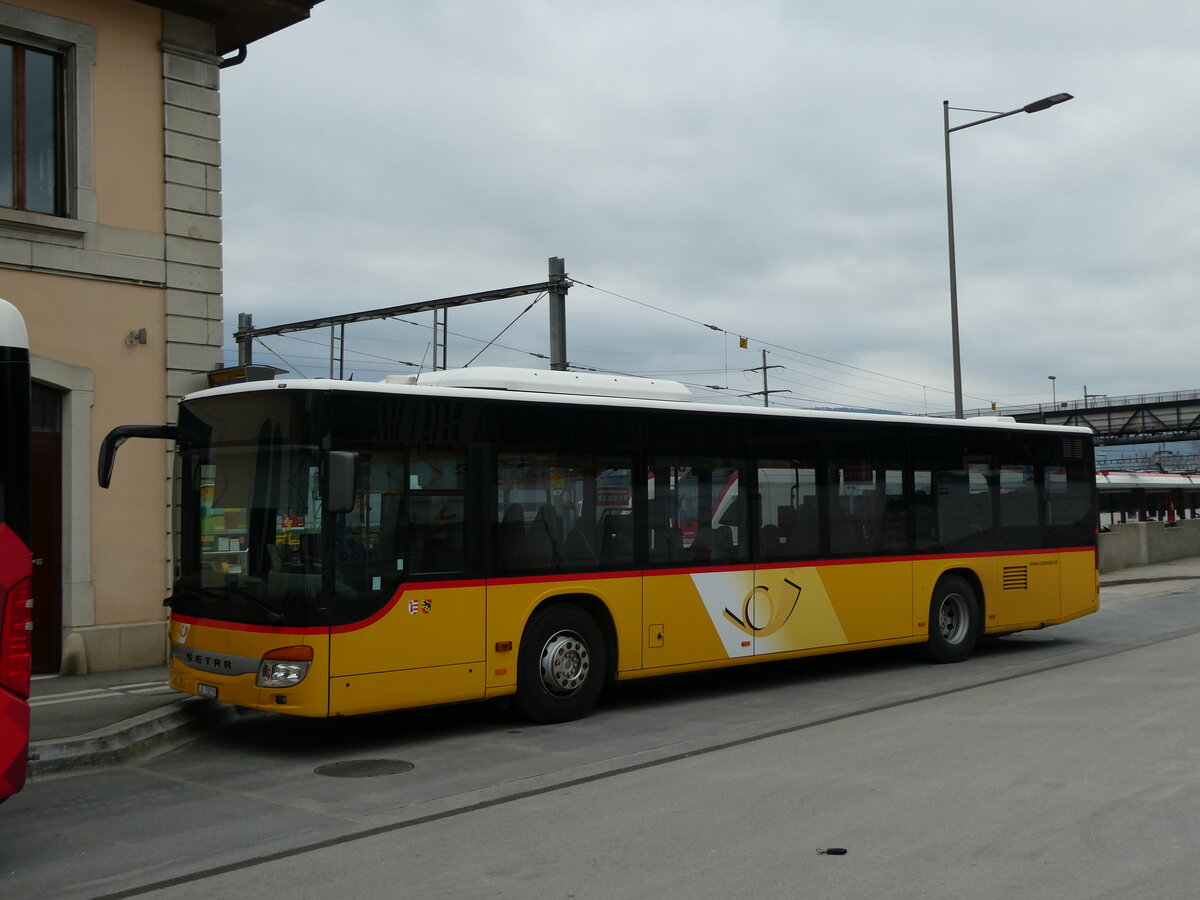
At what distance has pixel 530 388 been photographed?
10.2m

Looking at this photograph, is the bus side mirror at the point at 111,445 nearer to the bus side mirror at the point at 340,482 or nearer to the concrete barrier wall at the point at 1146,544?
the bus side mirror at the point at 340,482

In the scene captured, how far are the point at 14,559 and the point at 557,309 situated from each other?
16.7 m

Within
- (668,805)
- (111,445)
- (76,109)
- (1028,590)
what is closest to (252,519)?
(111,445)

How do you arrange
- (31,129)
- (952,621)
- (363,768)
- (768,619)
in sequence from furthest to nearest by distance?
(952,621)
(31,129)
(768,619)
(363,768)

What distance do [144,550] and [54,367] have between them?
216 cm

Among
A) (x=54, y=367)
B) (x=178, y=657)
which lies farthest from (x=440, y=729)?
(x=54, y=367)

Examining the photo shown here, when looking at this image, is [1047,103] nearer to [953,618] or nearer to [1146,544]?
[953,618]

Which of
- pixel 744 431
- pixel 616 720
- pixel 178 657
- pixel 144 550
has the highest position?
pixel 744 431

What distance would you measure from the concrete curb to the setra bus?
8.84 feet

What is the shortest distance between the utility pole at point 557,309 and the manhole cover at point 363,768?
13755mm

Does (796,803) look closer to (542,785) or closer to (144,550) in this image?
(542,785)

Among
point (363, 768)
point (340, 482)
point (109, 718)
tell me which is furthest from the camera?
point (109, 718)

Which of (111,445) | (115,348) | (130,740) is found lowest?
(130,740)

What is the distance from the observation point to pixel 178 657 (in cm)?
944
